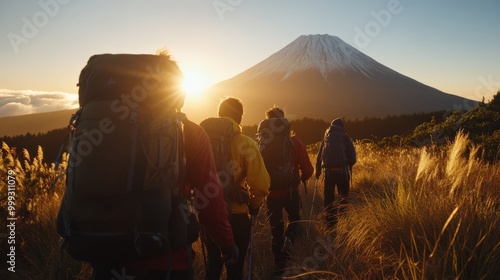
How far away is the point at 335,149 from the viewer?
22.4 ft

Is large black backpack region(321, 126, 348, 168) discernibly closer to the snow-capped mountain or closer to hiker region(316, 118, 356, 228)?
hiker region(316, 118, 356, 228)

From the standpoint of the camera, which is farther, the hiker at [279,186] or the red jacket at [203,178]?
the hiker at [279,186]

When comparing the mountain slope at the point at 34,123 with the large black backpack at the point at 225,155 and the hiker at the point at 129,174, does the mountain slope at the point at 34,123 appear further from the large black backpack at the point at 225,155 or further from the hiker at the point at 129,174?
the hiker at the point at 129,174

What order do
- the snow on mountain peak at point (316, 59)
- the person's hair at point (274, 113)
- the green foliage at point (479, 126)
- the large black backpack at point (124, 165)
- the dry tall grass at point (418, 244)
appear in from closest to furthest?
the large black backpack at point (124, 165) < the dry tall grass at point (418, 244) < the person's hair at point (274, 113) < the green foliage at point (479, 126) < the snow on mountain peak at point (316, 59)

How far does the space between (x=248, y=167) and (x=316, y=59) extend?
167409 mm

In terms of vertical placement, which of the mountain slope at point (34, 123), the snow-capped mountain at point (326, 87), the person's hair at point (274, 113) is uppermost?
the snow-capped mountain at point (326, 87)

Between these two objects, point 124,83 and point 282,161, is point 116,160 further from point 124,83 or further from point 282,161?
point 282,161

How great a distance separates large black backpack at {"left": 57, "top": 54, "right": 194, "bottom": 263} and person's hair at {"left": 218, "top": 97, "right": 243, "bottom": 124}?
1764 millimetres

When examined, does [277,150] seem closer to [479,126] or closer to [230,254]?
[230,254]

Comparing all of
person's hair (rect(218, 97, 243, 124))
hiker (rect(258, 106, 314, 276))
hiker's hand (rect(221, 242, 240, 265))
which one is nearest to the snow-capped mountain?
hiker (rect(258, 106, 314, 276))

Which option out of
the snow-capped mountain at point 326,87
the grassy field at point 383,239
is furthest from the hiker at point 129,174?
the snow-capped mountain at point 326,87

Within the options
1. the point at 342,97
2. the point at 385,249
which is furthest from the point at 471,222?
the point at 342,97

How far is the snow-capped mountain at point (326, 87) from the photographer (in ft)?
383

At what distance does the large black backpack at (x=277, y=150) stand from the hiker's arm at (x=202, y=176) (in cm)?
271
